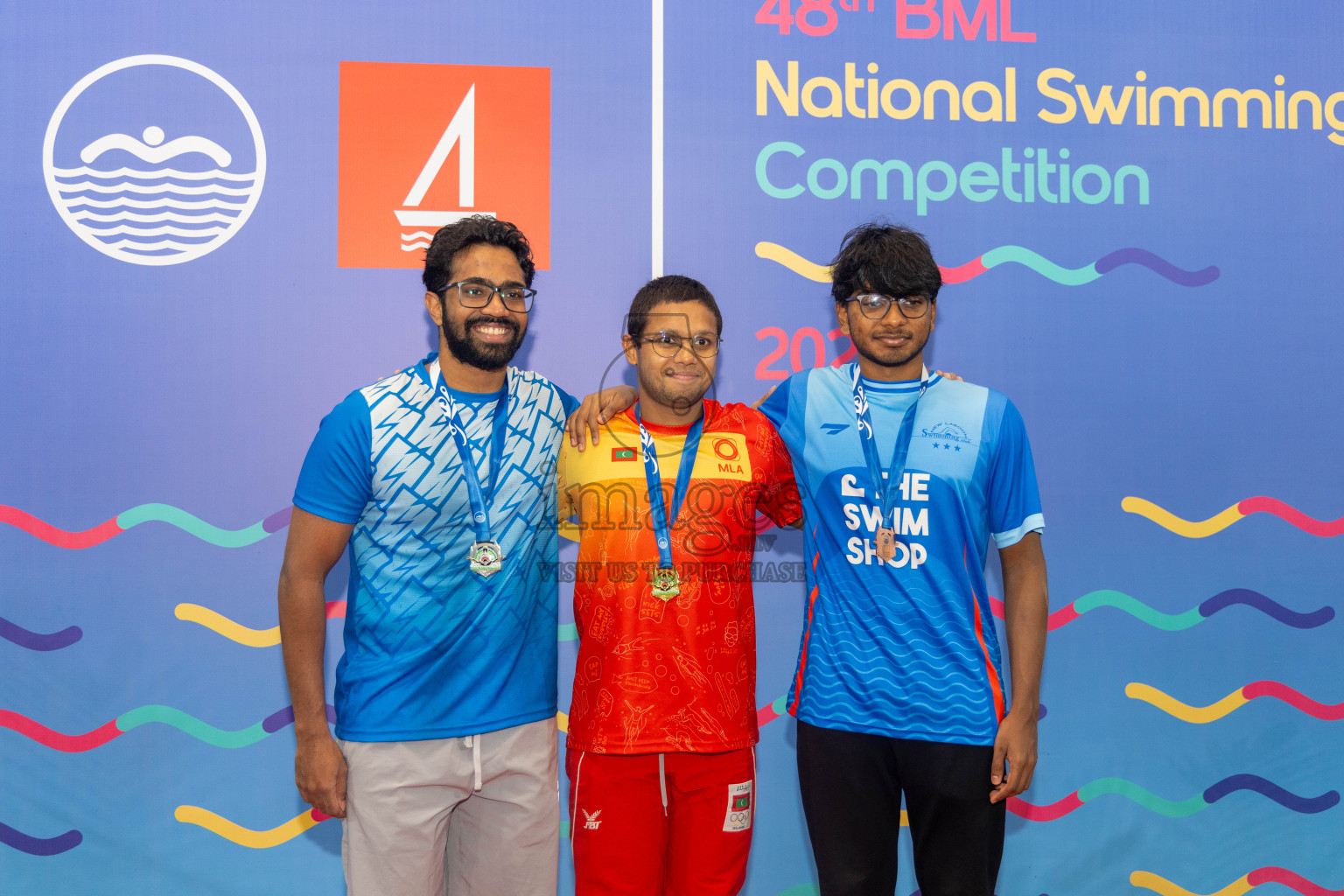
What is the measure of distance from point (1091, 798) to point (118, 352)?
3.54 meters

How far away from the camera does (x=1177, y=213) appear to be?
291cm

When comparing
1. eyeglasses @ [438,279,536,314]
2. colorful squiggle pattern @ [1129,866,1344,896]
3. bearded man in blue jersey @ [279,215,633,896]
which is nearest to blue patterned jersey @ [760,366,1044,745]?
bearded man in blue jersey @ [279,215,633,896]

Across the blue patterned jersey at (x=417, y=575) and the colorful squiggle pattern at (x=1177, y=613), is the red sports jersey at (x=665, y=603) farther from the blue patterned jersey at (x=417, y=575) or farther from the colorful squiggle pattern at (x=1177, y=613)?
the colorful squiggle pattern at (x=1177, y=613)

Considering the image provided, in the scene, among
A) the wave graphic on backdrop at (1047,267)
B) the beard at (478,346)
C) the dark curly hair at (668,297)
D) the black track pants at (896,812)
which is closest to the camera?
the black track pants at (896,812)

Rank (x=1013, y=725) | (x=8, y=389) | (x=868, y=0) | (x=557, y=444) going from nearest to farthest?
(x=1013, y=725), (x=557, y=444), (x=8, y=389), (x=868, y=0)

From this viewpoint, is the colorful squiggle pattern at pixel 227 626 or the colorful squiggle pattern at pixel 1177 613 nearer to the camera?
the colorful squiggle pattern at pixel 227 626

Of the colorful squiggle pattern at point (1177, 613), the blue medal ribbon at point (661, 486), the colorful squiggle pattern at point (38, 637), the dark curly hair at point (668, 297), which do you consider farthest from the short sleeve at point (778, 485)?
the colorful squiggle pattern at point (38, 637)

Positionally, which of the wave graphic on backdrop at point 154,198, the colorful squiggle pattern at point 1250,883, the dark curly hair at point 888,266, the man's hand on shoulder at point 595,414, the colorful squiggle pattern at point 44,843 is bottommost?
the colorful squiggle pattern at point 1250,883

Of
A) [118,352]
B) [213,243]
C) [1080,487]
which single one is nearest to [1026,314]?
[1080,487]

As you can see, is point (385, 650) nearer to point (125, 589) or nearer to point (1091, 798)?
point (125, 589)

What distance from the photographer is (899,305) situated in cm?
196

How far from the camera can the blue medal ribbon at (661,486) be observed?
1.93m

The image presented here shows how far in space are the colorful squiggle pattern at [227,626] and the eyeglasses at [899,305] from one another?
1873 millimetres

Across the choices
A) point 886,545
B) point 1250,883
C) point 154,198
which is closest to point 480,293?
point 886,545
